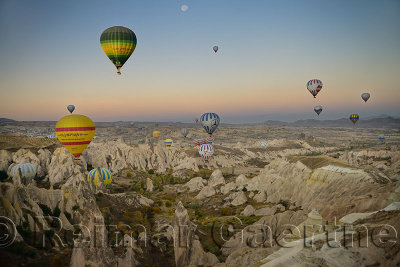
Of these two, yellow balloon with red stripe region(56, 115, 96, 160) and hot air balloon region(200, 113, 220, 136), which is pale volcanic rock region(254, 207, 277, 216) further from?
hot air balloon region(200, 113, 220, 136)

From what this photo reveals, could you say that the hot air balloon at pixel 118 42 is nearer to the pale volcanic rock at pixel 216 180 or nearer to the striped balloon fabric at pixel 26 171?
the striped balloon fabric at pixel 26 171

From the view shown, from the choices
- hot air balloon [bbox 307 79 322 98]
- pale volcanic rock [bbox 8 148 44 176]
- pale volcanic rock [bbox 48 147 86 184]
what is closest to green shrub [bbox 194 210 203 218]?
pale volcanic rock [bbox 48 147 86 184]

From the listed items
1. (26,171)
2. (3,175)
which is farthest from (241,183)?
(3,175)

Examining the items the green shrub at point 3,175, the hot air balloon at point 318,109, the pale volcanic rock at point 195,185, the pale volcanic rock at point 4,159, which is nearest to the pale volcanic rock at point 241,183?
the pale volcanic rock at point 195,185

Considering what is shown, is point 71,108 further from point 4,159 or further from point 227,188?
point 227,188

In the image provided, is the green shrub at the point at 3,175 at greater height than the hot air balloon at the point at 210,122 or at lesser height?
lesser

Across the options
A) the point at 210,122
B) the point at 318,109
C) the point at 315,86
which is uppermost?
the point at 315,86

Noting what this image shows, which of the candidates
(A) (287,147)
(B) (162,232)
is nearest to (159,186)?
(B) (162,232)
